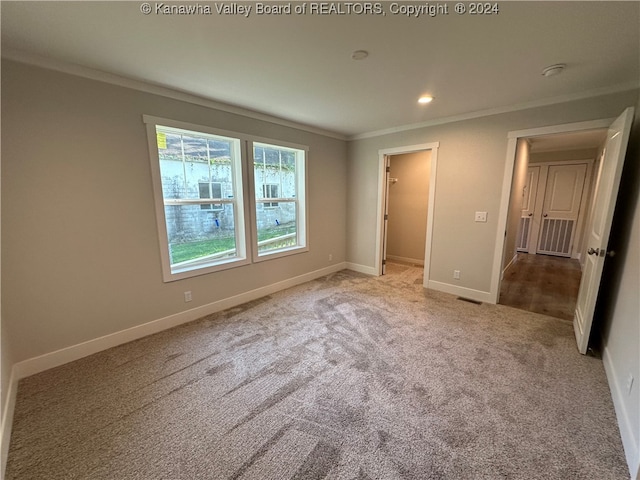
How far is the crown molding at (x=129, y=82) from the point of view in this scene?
1.87 meters

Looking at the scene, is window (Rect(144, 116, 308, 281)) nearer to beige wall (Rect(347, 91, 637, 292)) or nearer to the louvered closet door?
beige wall (Rect(347, 91, 637, 292))

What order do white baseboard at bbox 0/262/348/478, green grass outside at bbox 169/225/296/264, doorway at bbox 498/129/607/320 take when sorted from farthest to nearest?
doorway at bbox 498/129/607/320, green grass outside at bbox 169/225/296/264, white baseboard at bbox 0/262/348/478

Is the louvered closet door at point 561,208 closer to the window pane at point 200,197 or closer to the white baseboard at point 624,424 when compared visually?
the white baseboard at point 624,424

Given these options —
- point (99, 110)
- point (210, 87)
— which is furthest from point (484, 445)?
point (99, 110)

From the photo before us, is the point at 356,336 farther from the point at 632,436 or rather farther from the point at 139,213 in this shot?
the point at 139,213

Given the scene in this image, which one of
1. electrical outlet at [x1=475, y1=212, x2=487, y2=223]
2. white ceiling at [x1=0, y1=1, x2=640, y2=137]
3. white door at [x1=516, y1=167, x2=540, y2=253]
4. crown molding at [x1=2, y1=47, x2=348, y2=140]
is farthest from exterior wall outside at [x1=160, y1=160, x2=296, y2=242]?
white door at [x1=516, y1=167, x2=540, y2=253]

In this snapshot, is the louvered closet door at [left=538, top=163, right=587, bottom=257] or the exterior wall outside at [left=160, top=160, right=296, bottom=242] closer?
the exterior wall outside at [left=160, top=160, right=296, bottom=242]

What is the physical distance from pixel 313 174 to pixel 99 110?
263 centimetres

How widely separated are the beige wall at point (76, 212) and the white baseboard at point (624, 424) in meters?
3.51

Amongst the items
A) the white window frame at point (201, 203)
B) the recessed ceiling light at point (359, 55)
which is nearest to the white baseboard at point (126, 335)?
the white window frame at point (201, 203)

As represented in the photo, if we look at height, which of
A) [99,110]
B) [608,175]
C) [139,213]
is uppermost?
[99,110]

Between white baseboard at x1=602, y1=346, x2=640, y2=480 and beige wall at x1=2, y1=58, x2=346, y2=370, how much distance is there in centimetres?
351

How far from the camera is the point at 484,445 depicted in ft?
4.83

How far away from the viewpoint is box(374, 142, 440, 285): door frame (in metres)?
3.71
